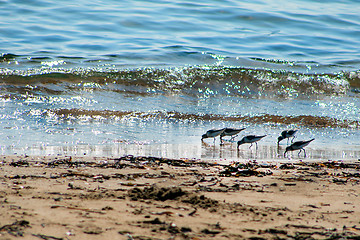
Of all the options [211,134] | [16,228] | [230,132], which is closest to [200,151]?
[211,134]

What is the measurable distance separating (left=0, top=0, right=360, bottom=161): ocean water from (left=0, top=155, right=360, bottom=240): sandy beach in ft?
3.21

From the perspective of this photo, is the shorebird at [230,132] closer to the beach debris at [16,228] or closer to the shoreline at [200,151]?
the shoreline at [200,151]

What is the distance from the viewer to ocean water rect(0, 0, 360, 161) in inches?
268

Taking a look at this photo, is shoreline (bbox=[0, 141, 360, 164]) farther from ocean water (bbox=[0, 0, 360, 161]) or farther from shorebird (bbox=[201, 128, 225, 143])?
shorebird (bbox=[201, 128, 225, 143])

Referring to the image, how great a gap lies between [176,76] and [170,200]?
8632 millimetres

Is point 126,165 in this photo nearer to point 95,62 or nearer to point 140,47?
point 95,62

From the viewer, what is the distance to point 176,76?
38.9 ft

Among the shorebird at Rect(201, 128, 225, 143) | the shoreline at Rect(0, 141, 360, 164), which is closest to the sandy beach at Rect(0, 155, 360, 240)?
the shoreline at Rect(0, 141, 360, 164)

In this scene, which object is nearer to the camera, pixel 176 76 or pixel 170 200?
pixel 170 200

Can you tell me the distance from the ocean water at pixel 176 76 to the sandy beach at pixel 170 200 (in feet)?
3.21

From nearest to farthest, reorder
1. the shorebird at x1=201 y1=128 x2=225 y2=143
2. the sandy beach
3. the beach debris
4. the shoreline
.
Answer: the beach debris
the sandy beach
the shoreline
the shorebird at x1=201 y1=128 x2=225 y2=143

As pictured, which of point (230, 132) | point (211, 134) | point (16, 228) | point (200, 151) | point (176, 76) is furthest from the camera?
point (176, 76)

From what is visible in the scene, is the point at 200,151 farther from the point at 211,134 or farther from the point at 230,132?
the point at 230,132

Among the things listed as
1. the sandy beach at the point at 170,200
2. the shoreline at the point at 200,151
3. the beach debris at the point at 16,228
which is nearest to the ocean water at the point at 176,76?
A: the shoreline at the point at 200,151
